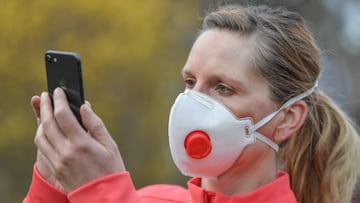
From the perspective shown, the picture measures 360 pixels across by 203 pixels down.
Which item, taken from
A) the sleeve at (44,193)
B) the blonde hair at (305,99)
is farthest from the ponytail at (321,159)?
the sleeve at (44,193)

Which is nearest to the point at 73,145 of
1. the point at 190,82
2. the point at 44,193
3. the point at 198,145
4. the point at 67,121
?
the point at 67,121

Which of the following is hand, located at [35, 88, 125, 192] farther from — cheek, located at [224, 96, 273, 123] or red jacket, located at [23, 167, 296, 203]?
→ cheek, located at [224, 96, 273, 123]

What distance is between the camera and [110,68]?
765 cm

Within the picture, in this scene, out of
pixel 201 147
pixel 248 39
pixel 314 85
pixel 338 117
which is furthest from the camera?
pixel 338 117

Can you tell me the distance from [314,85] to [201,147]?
540 mm

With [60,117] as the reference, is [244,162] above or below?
below

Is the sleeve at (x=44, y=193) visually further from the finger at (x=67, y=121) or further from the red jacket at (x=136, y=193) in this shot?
the finger at (x=67, y=121)

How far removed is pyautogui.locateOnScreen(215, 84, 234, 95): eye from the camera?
2062 millimetres

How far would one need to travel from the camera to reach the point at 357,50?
10719mm

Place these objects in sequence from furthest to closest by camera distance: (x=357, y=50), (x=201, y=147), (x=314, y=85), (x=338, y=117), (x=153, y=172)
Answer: (x=357, y=50) → (x=153, y=172) → (x=338, y=117) → (x=314, y=85) → (x=201, y=147)

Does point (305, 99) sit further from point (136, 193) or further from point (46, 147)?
point (46, 147)

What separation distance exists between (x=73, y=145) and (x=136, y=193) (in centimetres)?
24

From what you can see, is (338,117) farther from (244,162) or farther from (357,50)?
(357,50)

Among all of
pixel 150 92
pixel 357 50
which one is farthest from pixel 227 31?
pixel 357 50
